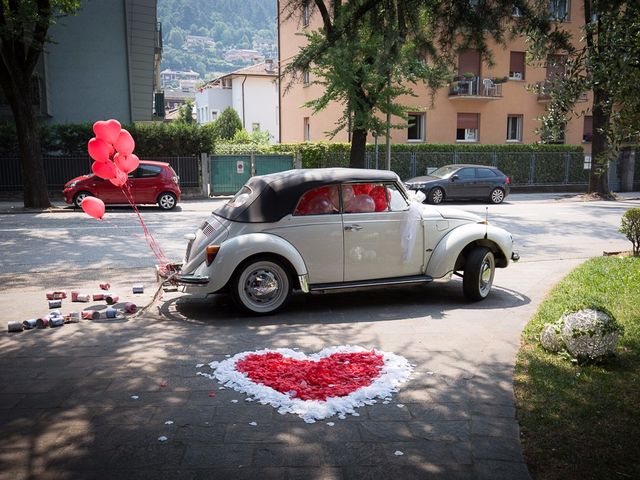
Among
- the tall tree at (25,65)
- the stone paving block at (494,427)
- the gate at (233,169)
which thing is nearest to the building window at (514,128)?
the gate at (233,169)

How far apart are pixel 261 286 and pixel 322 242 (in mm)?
873

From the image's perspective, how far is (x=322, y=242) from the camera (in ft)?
22.9

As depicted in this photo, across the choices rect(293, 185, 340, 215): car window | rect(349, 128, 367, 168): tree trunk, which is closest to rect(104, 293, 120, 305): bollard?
rect(293, 185, 340, 215): car window

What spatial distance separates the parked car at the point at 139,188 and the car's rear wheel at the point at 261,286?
44.0 feet

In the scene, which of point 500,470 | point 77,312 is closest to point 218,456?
point 500,470

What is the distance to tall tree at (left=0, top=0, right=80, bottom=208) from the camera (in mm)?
16906

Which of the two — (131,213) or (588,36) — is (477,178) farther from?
(588,36)

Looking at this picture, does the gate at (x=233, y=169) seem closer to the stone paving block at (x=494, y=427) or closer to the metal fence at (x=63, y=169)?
the metal fence at (x=63, y=169)

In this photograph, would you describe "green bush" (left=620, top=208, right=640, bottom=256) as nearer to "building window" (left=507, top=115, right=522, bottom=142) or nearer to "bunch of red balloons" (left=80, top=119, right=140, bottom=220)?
"bunch of red balloons" (left=80, top=119, right=140, bottom=220)

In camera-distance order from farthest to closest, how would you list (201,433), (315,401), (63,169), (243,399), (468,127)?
(468,127) < (63,169) < (243,399) < (315,401) < (201,433)

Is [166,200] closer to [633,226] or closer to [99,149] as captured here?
[99,149]

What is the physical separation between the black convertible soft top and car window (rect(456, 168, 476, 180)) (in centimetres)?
1658

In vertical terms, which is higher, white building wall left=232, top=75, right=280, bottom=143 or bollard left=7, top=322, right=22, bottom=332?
white building wall left=232, top=75, right=280, bottom=143

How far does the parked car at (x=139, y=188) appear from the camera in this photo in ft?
62.8
